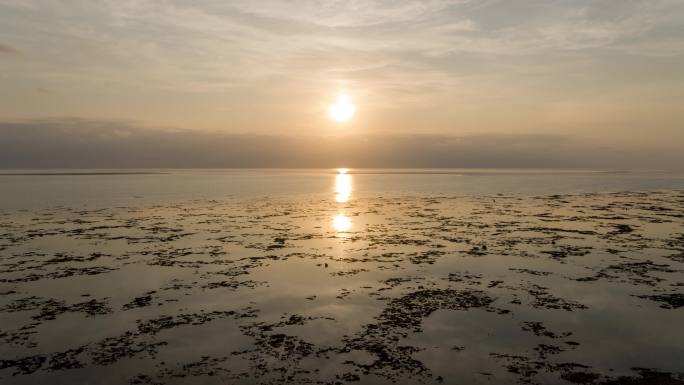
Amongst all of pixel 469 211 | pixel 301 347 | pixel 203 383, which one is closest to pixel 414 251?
pixel 301 347

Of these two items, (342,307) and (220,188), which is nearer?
(342,307)

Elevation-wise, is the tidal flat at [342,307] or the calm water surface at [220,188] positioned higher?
the tidal flat at [342,307]

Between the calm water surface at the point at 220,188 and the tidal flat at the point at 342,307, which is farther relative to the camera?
the calm water surface at the point at 220,188

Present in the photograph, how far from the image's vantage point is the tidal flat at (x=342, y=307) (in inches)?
314

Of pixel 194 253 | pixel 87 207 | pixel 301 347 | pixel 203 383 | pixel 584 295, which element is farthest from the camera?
pixel 87 207

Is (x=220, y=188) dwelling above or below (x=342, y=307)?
below

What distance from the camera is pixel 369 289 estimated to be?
12.8 meters

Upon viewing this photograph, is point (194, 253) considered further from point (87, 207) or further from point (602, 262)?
point (87, 207)

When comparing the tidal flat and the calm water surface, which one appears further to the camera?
the calm water surface

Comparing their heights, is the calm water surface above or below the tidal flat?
below

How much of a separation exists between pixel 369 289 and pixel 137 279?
7319 millimetres

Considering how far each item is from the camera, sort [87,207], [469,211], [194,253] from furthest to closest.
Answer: [87,207]
[469,211]
[194,253]

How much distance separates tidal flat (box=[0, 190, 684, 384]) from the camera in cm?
797

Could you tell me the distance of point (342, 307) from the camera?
1130cm
